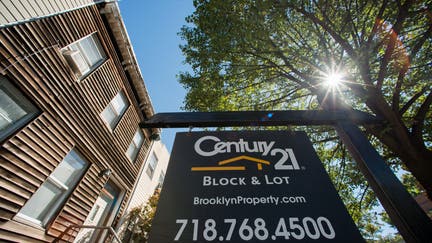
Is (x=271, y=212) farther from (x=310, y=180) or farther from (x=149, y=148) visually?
(x=149, y=148)

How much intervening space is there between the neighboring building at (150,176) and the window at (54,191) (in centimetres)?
316

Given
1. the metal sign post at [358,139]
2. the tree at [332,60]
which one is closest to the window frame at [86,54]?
the tree at [332,60]

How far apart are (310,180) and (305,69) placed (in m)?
5.41

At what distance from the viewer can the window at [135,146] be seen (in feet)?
25.5

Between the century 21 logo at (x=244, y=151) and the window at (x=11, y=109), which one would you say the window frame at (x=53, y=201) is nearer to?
the window at (x=11, y=109)

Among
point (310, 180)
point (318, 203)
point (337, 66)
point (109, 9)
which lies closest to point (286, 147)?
point (310, 180)

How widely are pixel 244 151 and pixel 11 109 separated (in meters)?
4.70

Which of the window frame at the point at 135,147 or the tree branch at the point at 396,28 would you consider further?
the window frame at the point at 135,147

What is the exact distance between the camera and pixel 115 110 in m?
6.82

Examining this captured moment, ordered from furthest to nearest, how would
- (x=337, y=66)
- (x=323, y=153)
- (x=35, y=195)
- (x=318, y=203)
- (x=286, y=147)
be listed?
(x=323, y=153), (x=337, y=66), (x=35, y=195), (x=286, y=147), (x=318, y=203)

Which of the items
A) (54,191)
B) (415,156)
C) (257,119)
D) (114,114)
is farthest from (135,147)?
(415,156)

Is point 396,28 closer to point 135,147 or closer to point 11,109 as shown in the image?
point 11,109

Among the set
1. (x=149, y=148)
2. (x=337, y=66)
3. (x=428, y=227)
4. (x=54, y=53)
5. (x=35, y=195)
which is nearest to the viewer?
(x=428, y=227)

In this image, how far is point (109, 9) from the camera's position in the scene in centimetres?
613
